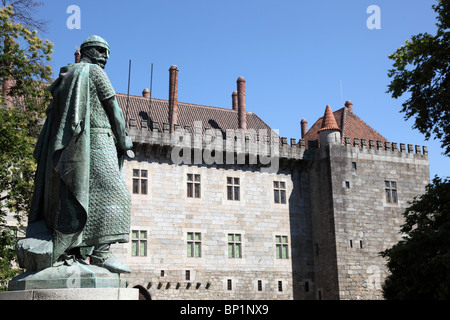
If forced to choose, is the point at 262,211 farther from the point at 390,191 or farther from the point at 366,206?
the point at 390,191

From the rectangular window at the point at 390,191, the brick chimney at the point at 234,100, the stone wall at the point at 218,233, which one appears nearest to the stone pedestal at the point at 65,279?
the stone wall at the point at 218,233

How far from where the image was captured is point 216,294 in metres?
28.1

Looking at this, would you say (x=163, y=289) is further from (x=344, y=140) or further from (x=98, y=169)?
(x=98, y=169)

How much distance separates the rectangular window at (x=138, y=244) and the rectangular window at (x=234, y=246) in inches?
193

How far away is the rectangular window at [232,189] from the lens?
30.2 metres

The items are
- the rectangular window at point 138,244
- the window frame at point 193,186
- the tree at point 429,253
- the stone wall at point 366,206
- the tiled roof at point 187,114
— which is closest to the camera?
the tree at point 429,253

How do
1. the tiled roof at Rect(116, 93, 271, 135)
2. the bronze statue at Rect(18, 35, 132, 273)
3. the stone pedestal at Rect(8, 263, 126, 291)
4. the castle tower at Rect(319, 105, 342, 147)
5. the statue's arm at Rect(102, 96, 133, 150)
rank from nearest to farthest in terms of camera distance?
the stone pedestal at Rect(8, 263, 126, 291) → the bronze statue at Rect(18, 35, 132, 273) → the statue's arm at Rect(102, 96, 133, 150) → the castle tower at Rect(319, 105, 342, 147) → the tiled roof at Rect(116, 93, 271, 135)

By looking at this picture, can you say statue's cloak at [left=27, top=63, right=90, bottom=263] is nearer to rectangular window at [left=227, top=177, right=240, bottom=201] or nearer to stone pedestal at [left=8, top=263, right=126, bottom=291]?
stone pedestal at [left=8, top=263, right=126, bottom=291]

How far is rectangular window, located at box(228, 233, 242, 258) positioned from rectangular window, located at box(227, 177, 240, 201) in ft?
7.15

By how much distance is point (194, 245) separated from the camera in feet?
93.5

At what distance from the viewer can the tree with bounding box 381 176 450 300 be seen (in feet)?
55.6

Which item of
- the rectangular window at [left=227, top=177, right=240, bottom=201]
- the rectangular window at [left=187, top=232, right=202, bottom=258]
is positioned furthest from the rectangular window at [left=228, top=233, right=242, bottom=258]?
the rectangular window at [left=227, top=177, right=240, bottom=201]

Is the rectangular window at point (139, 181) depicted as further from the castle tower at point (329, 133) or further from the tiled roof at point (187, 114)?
the castle tower at point (329, 133)

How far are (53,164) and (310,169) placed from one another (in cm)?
2800
